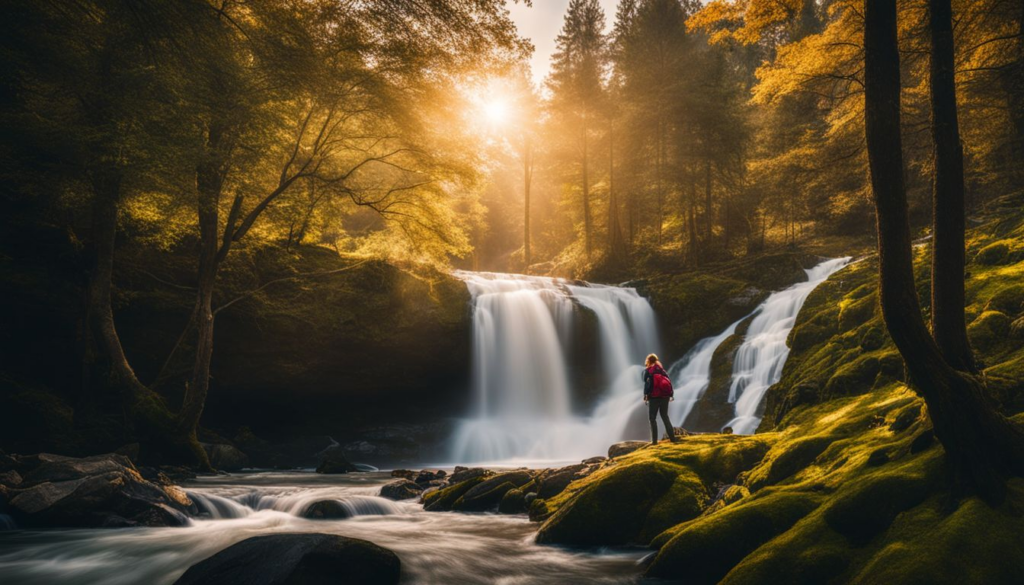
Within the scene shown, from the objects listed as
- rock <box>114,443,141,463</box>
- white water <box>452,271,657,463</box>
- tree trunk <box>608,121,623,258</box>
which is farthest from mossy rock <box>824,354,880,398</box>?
tree trunk <box>608,121,623,258</box>

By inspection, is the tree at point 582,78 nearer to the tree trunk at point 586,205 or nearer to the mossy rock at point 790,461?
the tree trunk at point 586,205

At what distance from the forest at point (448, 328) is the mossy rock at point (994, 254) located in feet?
0.15

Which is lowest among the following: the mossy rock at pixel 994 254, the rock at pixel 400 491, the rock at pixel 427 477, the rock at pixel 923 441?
the rock at pixel 427 477

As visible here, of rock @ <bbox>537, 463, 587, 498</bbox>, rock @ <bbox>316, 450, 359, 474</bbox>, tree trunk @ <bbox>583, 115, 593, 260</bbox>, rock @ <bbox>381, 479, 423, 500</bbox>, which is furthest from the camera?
tree trunk @ <bbox>583, 115, 593, 260</bbox>

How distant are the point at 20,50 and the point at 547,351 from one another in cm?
1755

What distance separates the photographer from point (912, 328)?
488 cm

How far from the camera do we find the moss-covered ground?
4.23m

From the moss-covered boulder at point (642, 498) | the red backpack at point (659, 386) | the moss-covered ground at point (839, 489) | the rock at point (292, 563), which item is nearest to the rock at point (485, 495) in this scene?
the moss-covered ground at point (839, 489)

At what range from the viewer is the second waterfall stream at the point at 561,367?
1930 centimetres

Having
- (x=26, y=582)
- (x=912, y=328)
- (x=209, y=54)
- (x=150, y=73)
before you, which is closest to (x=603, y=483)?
(x=912, y=328)

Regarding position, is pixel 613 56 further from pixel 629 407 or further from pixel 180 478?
pixel 180 478

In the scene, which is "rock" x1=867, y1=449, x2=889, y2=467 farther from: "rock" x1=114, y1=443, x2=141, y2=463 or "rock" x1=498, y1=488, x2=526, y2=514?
"rock" x1=114, y1=443, x2=141, y2=463

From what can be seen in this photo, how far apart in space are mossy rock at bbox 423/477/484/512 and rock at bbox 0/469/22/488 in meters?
7.05

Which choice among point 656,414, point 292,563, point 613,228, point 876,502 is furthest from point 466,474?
point 613,228
